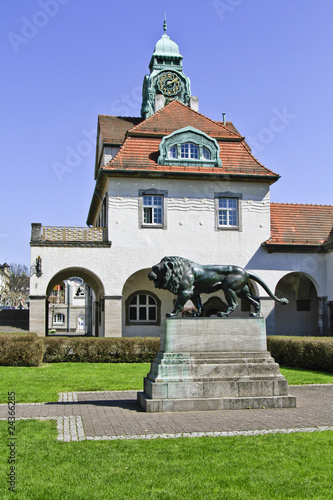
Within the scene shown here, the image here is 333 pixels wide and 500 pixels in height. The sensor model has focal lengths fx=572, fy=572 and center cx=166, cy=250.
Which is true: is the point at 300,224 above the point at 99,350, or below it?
above

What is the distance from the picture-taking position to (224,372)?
1108cm

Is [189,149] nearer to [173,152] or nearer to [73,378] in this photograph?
[173,152]

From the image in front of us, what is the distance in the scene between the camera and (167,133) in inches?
1182

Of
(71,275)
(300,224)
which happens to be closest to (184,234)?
(300,224)

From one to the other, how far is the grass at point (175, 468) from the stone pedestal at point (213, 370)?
8.07 feet

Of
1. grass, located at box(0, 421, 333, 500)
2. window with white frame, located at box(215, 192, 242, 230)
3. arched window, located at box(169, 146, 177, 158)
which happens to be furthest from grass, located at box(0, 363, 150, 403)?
arched window, located at box(169, 146, 177, 158)

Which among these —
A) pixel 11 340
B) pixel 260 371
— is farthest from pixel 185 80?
pixel 260 371

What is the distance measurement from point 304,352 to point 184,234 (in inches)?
430

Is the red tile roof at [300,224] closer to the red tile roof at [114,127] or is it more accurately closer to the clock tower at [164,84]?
the red tile roof at [114,127]

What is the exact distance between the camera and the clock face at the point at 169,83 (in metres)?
38.5

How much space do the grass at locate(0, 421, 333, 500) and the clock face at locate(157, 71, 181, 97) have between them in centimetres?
3299

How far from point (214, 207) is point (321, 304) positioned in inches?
293

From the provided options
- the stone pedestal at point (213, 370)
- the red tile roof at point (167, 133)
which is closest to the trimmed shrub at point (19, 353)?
the stone pedestal at point (213, 370)

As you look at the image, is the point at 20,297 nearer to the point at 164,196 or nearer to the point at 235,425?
the point at 164,196
